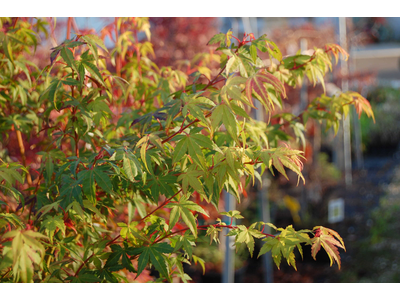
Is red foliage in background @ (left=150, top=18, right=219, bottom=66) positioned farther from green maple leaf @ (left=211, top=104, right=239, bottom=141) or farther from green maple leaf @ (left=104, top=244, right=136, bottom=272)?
green maple leaf @ (left=211, top=104, right=239, bottom=141)

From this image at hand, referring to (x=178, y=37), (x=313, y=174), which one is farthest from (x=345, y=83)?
(x=178, y=37)

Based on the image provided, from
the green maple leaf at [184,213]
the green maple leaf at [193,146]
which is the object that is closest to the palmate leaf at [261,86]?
the green maple leaf at [193,146]

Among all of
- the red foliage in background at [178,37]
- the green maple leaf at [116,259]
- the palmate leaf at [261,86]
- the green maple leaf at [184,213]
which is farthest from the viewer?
the red foliage in background at [178,37]

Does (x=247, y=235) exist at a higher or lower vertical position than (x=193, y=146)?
lower

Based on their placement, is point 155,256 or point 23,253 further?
point 155,256

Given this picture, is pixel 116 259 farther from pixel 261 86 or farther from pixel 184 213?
pixel 261 86

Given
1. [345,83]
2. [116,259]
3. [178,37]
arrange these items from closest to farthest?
1. [116,259]
2. [178,37]
3. [345,83]

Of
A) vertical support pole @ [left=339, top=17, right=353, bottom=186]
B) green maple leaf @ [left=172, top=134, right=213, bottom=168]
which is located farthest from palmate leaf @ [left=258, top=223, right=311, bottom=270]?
vertical support pole @ [left=339, top=17, right=353, bottom=186]

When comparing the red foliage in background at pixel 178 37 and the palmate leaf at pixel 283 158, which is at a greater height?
the red foliage in background at pixel 178 37

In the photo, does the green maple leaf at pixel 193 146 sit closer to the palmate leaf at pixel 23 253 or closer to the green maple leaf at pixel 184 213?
the green maple leaf at pixel 184 213

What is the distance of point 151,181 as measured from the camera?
1.19 m

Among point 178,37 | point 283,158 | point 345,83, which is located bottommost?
point 283,158

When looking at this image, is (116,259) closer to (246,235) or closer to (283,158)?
(246,235)

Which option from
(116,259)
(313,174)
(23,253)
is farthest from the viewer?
(313,174)
